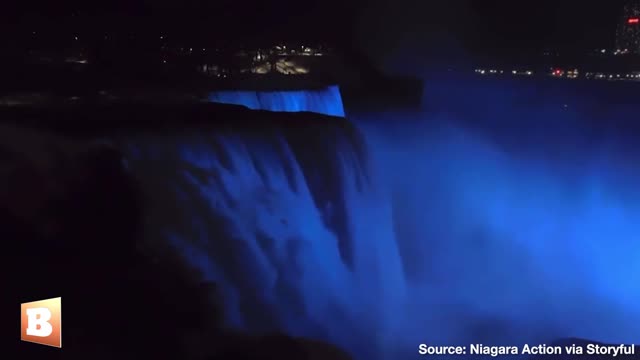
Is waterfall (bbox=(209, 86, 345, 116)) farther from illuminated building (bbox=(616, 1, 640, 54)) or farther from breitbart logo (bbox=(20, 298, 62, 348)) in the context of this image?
illuminated building (bbox=(616, 1, 640, 54))

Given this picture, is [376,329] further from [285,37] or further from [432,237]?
[285,37]

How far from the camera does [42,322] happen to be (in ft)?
13.0

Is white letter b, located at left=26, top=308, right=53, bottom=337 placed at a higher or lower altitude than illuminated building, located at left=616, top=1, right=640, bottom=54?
lower

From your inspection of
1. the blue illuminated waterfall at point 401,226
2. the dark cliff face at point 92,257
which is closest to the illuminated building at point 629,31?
the blue illuminated waterfall at point 401,226

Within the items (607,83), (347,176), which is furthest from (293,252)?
(607,83)

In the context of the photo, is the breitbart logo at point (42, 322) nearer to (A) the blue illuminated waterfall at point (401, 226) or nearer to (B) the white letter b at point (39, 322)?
(B) the white letter b at point (39, 322)

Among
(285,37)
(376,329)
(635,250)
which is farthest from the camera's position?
(635,250)

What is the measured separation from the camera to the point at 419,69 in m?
11.1

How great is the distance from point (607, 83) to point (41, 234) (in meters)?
10.5

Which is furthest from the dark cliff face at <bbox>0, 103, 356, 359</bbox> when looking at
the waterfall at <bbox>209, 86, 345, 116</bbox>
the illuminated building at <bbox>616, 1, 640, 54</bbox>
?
the illuminated building at <bbox>616, 1, 640, 54</bbox>

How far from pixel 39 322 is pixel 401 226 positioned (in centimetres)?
502

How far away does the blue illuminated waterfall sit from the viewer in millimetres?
5078

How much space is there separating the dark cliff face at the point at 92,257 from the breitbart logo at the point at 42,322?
0.65 feet

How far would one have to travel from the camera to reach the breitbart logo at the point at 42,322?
3936mm
